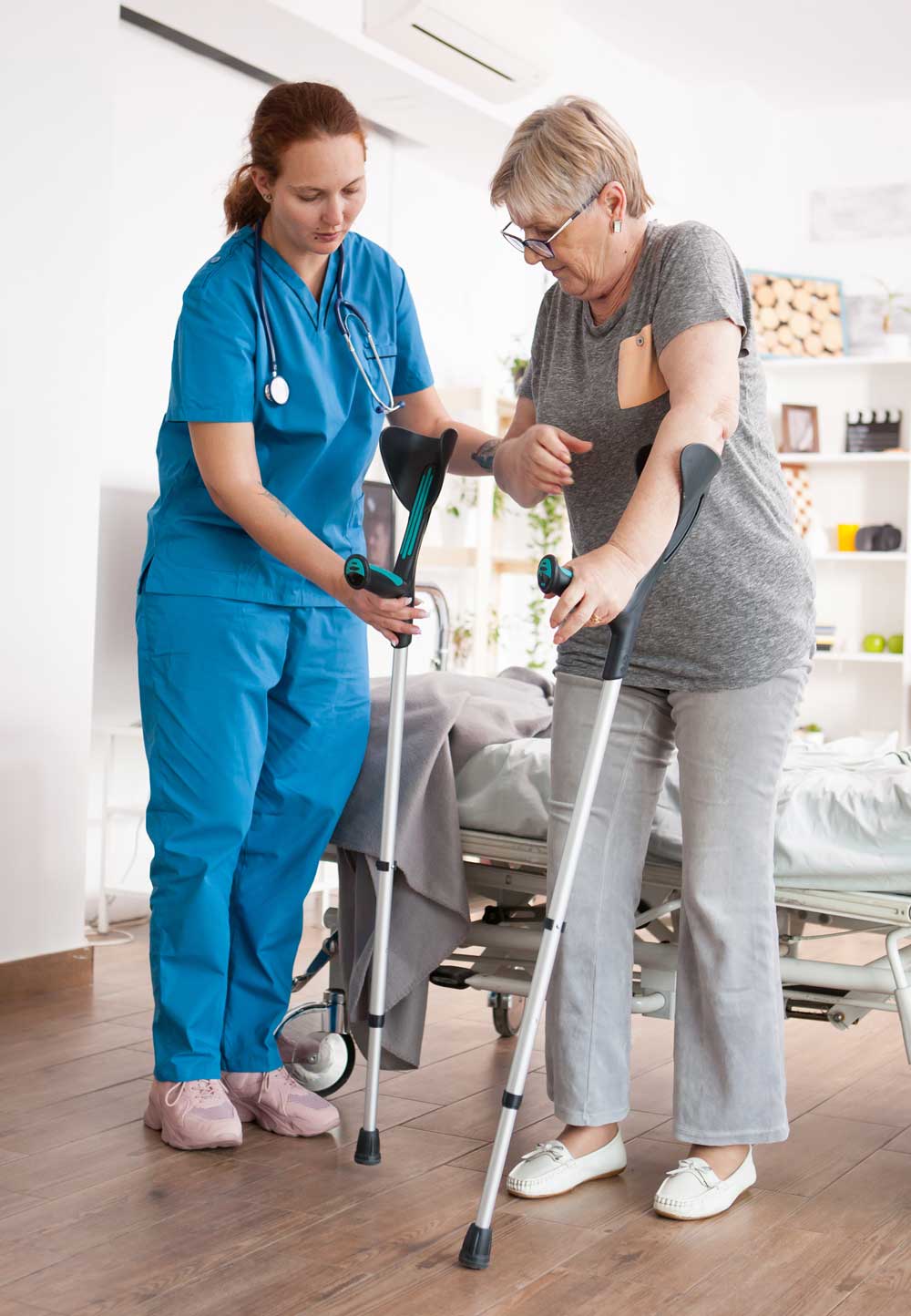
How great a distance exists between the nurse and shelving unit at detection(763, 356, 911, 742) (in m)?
3.62

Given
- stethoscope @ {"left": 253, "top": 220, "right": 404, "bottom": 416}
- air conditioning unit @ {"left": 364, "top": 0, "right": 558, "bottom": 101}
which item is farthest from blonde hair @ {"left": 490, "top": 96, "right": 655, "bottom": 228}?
air conditioning unit @ {"left": 364, "top": 0, "right": 558, "bottom": 101}

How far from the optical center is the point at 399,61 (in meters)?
3.81

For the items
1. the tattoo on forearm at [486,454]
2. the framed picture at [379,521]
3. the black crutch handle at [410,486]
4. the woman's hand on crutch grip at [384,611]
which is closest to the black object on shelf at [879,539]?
the framed picture at [379,521]

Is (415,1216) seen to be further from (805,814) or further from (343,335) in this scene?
(343,335)

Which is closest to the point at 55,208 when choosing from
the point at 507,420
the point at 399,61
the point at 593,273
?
the point at 399,61

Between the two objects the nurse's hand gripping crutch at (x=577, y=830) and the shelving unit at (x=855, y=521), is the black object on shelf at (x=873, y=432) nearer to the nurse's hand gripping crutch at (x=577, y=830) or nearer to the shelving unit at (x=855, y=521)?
the shelving unit at (x=855, y=521)

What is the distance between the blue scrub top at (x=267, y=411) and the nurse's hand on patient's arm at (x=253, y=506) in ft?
0.09

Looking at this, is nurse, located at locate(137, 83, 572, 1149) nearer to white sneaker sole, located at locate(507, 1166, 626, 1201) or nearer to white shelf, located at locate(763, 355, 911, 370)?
white sneaker sole, located at locate(507, 1166, 626, 1201)

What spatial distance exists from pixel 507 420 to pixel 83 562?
241 cm

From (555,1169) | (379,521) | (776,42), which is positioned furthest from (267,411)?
(776,42)

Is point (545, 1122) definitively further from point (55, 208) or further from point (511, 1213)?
point (55, 208)

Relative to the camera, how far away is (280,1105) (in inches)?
84.7

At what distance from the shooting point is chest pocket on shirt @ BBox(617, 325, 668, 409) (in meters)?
1.78

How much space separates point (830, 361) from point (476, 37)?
2.34 m
